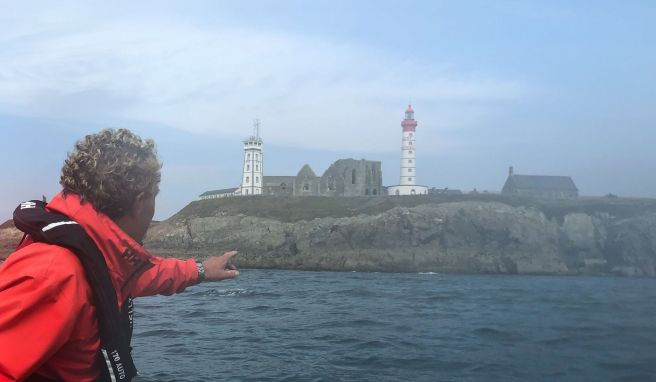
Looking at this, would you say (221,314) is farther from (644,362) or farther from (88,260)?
(88,260)

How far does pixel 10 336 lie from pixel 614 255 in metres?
79.9

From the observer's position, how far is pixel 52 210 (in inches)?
110

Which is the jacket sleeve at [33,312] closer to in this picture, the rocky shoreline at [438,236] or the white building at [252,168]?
the rocky shoreline at [438,236]

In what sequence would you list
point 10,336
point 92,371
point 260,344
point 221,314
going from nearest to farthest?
1. point 10,336
2. point 92,371
3. point 260,344
4. point 221,314

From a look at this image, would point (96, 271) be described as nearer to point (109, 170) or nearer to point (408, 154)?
point (109, 170)

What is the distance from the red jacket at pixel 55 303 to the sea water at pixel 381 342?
7.38 meters

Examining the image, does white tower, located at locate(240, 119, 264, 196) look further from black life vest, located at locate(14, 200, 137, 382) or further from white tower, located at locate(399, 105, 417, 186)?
black life vest, located at locate(14, 200, 137, 382)

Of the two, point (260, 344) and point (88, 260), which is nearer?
point (88, 260)

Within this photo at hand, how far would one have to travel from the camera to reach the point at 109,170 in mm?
2883

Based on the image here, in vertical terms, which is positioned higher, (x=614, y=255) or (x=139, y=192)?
(x=139, y=192)

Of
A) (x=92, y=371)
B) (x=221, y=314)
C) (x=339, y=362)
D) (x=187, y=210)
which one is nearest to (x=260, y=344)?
(x=339, y=362)

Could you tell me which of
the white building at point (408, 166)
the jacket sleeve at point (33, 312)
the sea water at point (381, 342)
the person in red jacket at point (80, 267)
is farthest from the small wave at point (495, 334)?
the white building at point (408, 166)

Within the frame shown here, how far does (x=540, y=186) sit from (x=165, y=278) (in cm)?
11143

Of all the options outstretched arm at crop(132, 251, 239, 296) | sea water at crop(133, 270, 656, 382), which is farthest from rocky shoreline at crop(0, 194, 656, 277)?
outstretched arm at crop(132, 251, 239, 296)
